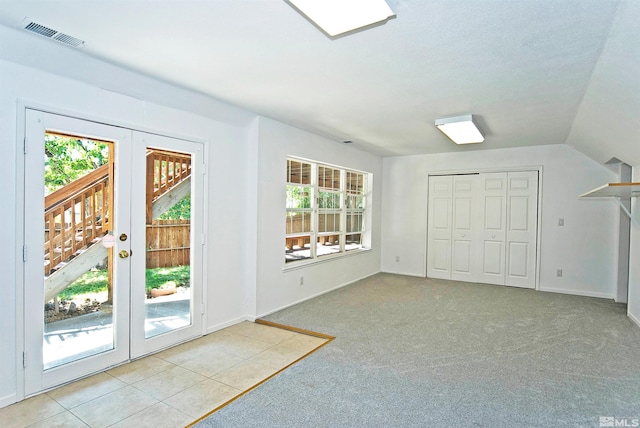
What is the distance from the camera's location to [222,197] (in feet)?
12.8

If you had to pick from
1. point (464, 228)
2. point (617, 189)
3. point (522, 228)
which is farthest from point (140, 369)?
point (522, 228)

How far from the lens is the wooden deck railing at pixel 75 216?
2.56m

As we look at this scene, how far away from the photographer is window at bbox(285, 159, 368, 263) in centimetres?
492

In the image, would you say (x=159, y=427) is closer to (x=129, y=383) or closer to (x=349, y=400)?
(x=129, y=383)

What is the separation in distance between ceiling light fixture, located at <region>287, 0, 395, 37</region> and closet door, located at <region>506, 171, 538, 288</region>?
5.09 meters

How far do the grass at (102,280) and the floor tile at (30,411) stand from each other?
2.30 feet

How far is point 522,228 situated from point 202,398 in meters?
5.67

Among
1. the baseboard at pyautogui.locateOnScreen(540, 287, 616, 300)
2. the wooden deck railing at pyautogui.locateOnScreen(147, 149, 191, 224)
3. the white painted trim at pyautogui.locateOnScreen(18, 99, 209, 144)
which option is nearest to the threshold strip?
the wooden deck railing at pyautogui.locateOnScreen(147, 149, 191, 224)

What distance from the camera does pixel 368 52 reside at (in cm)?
245

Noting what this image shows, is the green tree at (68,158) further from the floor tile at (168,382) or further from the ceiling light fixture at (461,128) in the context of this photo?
the ceiling light fixture at (461,128)

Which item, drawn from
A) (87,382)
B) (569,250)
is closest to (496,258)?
(569,250)

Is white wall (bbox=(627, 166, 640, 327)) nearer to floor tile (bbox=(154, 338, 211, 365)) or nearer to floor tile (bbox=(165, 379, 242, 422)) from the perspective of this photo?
floor tile (bbox=(165, 379, 242, 422))

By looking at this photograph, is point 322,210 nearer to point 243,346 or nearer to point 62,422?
point 243,346

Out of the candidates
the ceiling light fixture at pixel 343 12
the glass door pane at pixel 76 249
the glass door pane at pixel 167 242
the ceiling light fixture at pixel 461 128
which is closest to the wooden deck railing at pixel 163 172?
the glass door pane at pixel 167 242
